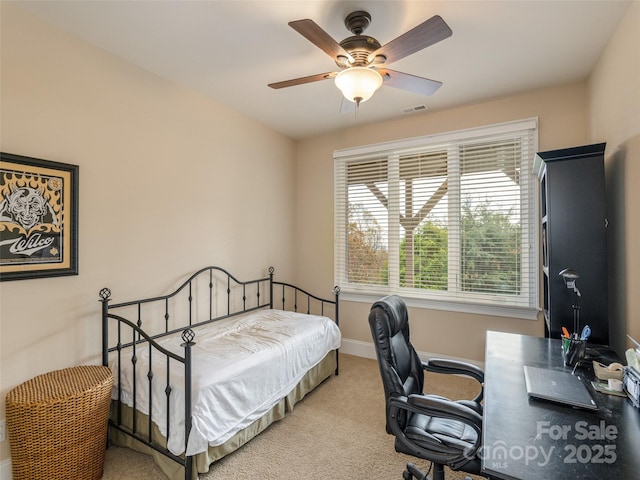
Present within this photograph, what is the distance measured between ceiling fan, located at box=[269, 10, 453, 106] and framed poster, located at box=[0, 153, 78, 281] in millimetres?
1618

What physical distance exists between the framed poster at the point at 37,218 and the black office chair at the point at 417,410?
198 cm

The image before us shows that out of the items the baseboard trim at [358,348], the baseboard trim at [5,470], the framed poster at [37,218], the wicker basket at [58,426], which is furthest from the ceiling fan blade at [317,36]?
the baseboard trim at [358,348]

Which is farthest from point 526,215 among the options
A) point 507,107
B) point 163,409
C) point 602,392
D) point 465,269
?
point 163,409

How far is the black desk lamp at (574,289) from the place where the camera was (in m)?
1.79

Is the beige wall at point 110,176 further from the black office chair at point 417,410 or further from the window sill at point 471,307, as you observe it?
the black office chair at point 417,410

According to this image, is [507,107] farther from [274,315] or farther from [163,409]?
[163,409]

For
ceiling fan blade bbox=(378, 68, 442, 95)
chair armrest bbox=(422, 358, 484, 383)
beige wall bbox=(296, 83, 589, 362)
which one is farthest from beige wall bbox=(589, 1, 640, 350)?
ceiling fan blade bbox=(378, 68, 442, 95)

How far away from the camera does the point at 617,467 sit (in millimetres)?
915

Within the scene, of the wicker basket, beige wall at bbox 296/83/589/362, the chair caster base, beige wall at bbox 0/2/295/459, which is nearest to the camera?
the wicker basket

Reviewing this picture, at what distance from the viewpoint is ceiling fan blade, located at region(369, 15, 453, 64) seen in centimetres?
151

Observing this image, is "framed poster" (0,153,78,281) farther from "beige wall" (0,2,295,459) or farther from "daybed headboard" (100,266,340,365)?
"daybed headboard" (100,266,340,365)

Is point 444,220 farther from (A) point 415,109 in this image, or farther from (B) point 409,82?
(B) point 409,82

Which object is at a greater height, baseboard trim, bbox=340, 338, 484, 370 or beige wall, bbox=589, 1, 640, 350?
beige wall, bbox=589, 1, 640, 350

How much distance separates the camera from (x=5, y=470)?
179 cm
